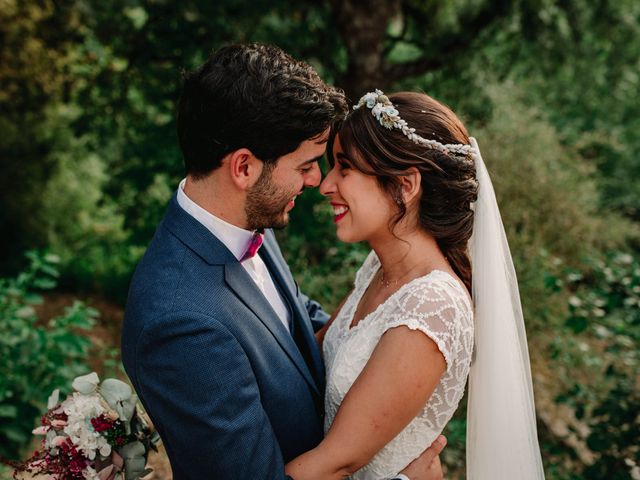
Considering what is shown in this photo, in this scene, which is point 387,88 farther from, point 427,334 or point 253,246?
point 427,334

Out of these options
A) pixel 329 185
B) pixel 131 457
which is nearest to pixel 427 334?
pixel 329 185

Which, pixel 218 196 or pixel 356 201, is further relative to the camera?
pixel 356 201

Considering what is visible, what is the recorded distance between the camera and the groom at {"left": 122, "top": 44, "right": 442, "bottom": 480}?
1754mm

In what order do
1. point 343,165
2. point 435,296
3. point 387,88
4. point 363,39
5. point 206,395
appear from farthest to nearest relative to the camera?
1. point 387,88
2. point 363,39
3. point 343,165
4. point 435,296
5. point 206,395

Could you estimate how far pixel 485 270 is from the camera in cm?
230

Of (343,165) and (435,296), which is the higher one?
(343,165)

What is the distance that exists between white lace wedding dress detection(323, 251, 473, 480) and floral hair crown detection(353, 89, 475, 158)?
458 millimetres

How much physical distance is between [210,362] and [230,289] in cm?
28

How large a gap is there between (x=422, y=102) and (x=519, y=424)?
4.28 feet

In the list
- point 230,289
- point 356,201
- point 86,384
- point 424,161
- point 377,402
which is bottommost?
point 86,384

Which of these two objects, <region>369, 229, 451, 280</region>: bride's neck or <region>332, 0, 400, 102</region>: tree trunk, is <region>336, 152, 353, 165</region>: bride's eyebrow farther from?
<region>332, 0, 400, 102</region>: tree trunk

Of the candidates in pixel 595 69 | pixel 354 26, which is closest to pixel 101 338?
pixel 354 26

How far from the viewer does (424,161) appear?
7.04ft

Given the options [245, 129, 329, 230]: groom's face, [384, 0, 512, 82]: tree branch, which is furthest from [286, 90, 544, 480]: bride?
[384, 0, 512, 82]: tree branch
